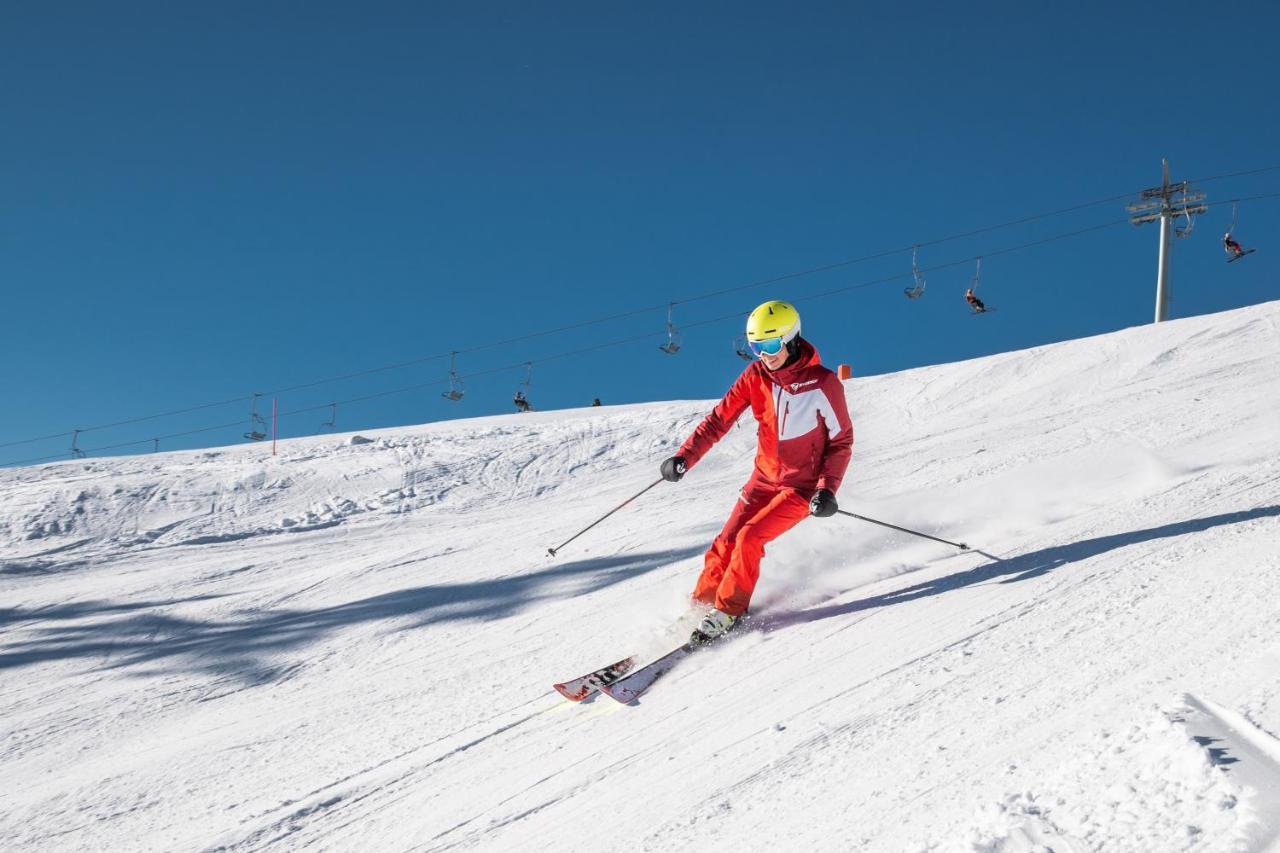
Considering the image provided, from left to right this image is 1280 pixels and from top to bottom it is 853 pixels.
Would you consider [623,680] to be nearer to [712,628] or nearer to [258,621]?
[712,628]

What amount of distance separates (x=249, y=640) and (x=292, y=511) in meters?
4.33

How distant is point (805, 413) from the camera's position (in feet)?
16.2

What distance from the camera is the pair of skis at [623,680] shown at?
4.12 metres

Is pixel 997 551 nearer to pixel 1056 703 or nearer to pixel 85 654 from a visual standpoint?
pixel 1056 703

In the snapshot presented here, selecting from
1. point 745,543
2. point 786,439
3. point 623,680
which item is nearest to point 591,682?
point 623,680

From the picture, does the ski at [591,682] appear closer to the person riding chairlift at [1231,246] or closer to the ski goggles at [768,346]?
the ski goggles at [768,346]

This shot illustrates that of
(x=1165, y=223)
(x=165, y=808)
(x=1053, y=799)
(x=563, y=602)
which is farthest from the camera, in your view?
(x=1165, y=223)

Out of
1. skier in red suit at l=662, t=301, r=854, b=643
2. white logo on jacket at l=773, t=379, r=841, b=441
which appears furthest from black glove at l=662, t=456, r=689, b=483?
white logo on jacket at l=773, t=379, r=841, b=441

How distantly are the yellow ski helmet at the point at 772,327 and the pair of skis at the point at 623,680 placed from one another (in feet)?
5.76

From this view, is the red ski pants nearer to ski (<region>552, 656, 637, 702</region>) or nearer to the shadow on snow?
ski (<region>552, 656, 637, 702</region>)

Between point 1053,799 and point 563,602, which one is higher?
point 563,602

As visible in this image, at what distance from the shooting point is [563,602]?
6.30 metres

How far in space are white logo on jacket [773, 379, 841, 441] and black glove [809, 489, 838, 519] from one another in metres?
0.48

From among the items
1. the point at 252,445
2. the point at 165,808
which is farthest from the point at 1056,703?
the point at 252,445
